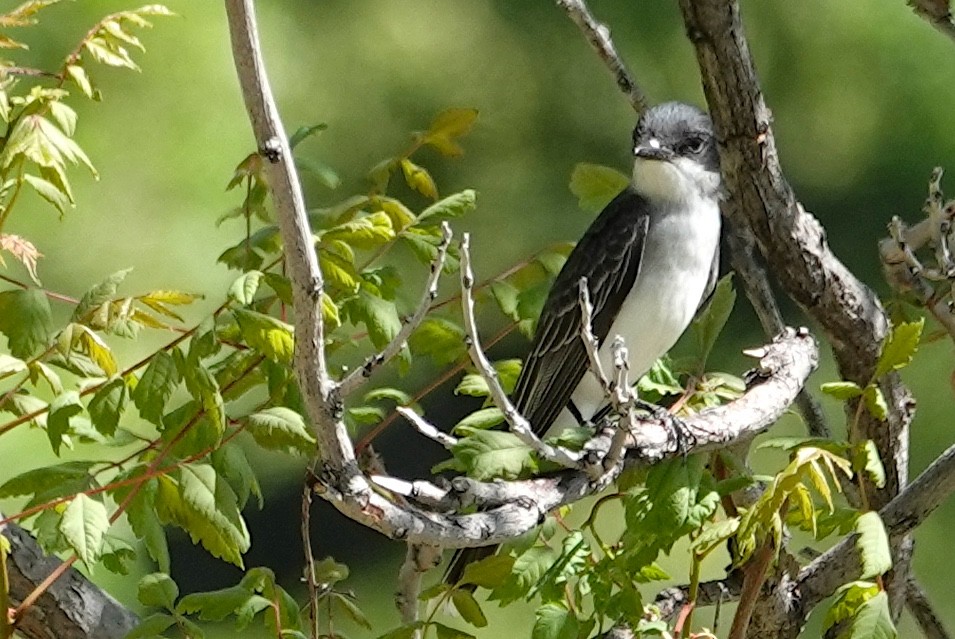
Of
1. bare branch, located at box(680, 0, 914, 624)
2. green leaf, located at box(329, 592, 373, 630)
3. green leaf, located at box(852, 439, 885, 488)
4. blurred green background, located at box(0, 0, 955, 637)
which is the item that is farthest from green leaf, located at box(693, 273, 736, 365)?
blurred green background, located at box(0, 0, 955, 637)

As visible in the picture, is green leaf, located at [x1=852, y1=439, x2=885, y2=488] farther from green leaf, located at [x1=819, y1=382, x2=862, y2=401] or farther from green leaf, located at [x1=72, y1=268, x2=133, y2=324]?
green leaf, located at [x1=72, y1=268, x2=133, y2=324]

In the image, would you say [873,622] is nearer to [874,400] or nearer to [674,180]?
[874,400]

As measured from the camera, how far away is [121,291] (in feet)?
5.82

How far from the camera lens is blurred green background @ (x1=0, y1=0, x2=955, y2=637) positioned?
1.73 m

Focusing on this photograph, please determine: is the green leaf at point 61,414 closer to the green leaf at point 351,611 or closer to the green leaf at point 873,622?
the green leaf at point 351,611

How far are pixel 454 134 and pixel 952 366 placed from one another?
33.8 inches

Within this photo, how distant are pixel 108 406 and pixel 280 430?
0.10 meters

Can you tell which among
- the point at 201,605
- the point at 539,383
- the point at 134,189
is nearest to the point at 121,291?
the point at 134,189

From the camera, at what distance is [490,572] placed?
0.98 m

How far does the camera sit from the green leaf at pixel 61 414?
86 cm

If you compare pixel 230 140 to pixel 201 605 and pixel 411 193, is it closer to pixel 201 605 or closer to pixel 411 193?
pixel 411 193

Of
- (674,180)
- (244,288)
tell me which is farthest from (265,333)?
(674,180)

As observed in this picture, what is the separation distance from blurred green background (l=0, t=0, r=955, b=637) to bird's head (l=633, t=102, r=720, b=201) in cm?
28

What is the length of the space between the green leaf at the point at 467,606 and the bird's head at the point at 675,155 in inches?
23.2
